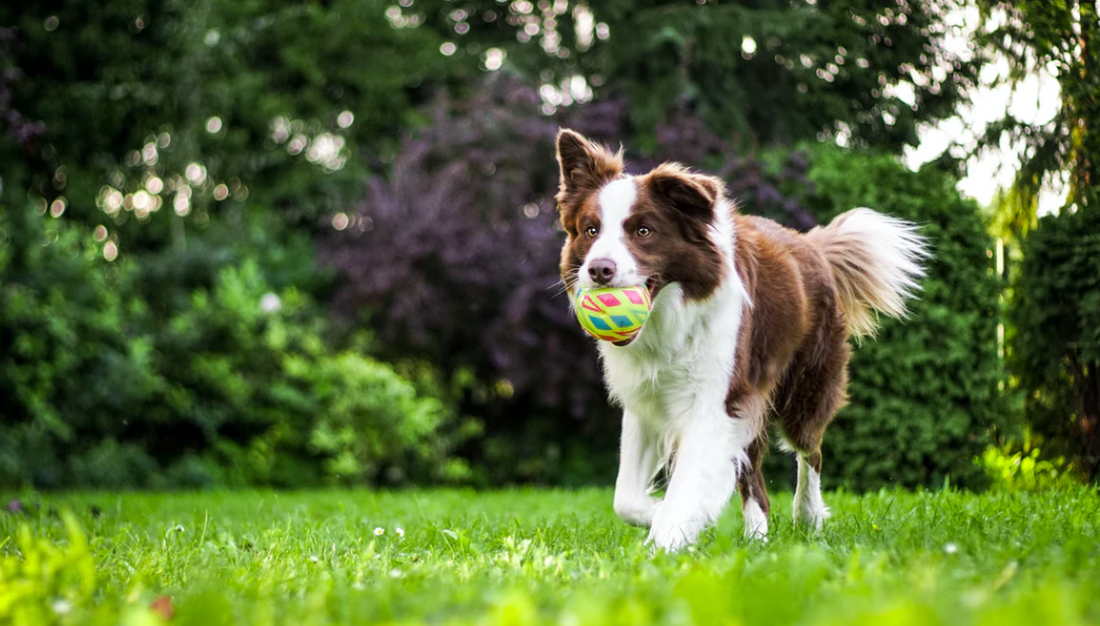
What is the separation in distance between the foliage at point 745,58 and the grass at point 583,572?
3.30 m

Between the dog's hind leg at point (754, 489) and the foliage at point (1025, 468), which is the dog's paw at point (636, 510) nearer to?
the dog's hind leg at point (754, 489)

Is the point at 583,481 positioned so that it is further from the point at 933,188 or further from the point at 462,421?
the point at 933,188

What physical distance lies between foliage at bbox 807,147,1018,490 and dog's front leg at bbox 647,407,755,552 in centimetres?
347

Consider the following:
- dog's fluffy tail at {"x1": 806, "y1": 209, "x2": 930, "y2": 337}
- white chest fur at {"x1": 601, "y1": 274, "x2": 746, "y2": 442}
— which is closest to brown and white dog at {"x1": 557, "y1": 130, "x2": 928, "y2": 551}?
white chest fur at {"x1": 601, "y1": 274, "x2": 746, "y2": 442}

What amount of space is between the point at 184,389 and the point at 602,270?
8.29 meters

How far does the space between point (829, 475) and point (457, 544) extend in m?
4.22

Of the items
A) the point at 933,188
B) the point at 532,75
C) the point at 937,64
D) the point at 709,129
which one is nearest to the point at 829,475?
the point at 933,188

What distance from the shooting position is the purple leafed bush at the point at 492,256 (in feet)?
35.5

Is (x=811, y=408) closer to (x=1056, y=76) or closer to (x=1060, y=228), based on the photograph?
(x=1060, y=228)

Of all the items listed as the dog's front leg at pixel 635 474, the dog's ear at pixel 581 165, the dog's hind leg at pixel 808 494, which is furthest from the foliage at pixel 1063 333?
the dog's ear at pixel 581 165

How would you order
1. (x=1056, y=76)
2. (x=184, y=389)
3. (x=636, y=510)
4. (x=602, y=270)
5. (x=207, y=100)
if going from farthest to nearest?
(x=207, y=100), (x=184, y=389), (x=1056, y=76), (x=636, y=510), (x=602, y=270)

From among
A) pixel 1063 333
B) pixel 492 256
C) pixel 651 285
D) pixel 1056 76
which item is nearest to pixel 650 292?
pixel 651 285

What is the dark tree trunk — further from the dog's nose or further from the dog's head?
the dog's nose

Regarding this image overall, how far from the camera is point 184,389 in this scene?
10.9m
